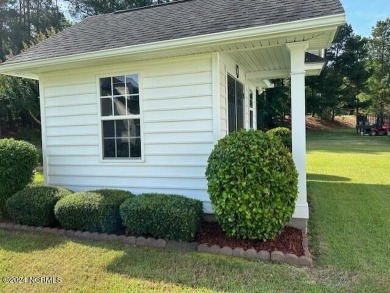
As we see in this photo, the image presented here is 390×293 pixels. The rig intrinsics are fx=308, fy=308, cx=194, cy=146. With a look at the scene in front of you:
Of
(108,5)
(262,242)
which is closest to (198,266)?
(262,242)

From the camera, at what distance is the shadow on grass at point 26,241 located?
3.96 m

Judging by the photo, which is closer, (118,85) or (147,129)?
(147,129)

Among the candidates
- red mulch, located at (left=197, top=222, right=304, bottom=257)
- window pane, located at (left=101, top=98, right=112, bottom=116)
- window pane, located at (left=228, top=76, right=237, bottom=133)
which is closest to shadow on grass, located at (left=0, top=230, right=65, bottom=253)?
red mulch, located at (left=197, top=222, right=304, bottom=257)

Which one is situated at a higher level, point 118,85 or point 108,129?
point 118,85

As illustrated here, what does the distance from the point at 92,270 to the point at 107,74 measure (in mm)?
3234

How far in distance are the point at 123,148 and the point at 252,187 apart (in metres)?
2.61

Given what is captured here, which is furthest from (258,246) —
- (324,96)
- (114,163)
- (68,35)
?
(324,96)

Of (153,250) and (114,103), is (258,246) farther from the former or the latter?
(114,103)

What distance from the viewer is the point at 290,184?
12.6ft

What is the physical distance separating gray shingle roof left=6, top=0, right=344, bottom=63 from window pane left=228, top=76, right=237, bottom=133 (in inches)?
46.1

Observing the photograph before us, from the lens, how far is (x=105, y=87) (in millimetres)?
5344

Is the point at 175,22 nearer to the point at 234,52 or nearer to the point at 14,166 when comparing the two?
the point at 234,52

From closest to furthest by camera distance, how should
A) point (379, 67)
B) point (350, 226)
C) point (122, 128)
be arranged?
point (350, 226)
point (122, 128)
point (379, 67)

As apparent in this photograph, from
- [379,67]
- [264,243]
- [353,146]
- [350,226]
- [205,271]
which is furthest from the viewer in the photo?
[379,67]
